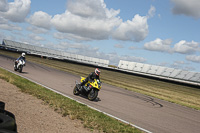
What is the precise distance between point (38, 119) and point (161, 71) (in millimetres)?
46359

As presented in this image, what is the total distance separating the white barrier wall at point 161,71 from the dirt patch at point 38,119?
39272 millimetres

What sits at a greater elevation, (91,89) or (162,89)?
(91,89)

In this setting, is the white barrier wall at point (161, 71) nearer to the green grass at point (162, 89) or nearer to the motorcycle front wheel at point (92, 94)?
the green grass at point (162, 89)

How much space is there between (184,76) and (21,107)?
42.3 metres

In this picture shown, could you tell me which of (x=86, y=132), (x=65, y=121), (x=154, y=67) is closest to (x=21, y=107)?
(x=65, y=121)

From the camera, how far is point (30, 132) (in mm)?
4547

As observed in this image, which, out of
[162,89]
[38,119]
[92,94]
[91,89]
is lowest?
[162,89]

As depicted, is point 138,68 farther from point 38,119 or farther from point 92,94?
point 38,119

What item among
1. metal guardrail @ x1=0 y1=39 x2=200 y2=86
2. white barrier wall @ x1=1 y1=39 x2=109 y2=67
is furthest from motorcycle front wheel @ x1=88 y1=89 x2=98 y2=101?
white barrier wall @ x1=1 y1=39 x2=109 y2=67

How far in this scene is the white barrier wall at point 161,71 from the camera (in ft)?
136

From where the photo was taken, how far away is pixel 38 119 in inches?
219

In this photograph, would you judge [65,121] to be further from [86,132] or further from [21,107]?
[21,107]

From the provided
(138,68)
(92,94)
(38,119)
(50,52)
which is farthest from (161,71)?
(38,119)

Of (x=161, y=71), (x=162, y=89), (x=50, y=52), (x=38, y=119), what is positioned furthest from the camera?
(x=50, y=52)
